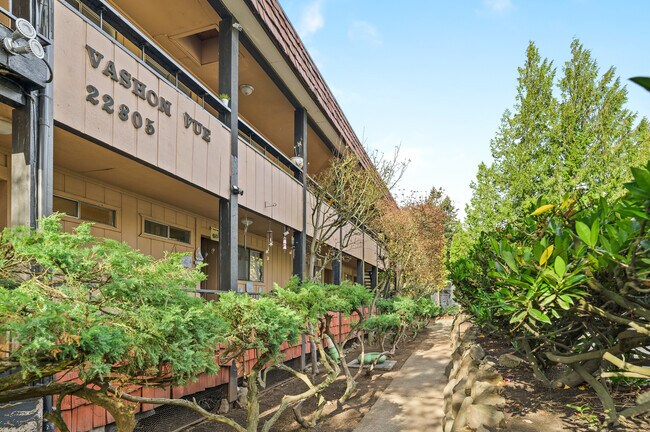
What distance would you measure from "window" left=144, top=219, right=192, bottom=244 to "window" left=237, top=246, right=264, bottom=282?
2.40m

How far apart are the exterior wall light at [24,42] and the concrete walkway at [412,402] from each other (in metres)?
6.04

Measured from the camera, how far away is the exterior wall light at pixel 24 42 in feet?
12.5

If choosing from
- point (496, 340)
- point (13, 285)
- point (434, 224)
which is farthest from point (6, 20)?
point (434, 224)

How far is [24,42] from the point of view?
3.93 meters

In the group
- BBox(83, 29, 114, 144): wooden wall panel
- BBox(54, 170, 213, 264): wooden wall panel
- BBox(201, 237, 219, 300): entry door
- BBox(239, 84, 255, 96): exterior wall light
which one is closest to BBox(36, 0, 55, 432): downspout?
BBox(83, 29, 114, 144): wooden wall panel

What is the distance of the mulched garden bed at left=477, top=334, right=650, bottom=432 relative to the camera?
4148 mm

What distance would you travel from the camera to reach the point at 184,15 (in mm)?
8203

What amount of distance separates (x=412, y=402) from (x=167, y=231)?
6484 millimetres

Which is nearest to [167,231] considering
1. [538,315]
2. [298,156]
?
[298,156]

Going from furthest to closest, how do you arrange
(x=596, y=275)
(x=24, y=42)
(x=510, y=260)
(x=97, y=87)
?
(x=97, y=87)
(x=24, y=42)
(x=510, y=260)
(x=596, y=275)

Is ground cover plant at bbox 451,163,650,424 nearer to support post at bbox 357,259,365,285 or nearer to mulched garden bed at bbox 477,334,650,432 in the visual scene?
mulched garden bed at bbox 477,334,650,432

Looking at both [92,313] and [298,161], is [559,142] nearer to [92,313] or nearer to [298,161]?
[298,161]

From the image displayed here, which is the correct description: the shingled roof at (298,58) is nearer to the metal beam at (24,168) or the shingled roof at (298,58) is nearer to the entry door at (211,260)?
the metal beam at (24,168)

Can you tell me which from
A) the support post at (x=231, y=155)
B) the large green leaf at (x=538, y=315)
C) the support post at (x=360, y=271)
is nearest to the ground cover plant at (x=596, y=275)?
the large green leaf at (x=538, y=315)
